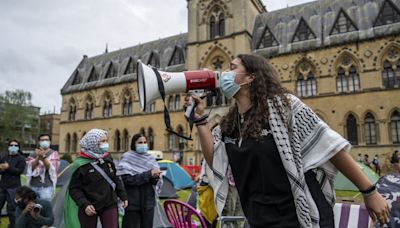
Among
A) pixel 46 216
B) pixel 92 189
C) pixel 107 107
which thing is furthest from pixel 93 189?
pixel 107 107

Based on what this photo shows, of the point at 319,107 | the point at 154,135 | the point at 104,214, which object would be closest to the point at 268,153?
the point at 104,214

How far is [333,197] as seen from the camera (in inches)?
74.4

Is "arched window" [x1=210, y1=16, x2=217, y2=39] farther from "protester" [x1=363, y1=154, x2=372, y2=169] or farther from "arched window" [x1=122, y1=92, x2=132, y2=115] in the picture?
"protester" [x1=363, y1=154, x2=372, y2=169]

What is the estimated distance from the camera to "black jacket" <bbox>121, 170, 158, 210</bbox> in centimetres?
487

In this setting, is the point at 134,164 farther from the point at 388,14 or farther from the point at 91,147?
the point at 388,14

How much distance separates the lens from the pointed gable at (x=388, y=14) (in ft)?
A: 70.8

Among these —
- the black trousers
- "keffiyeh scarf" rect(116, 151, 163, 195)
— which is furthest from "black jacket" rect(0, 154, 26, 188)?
the black trousers

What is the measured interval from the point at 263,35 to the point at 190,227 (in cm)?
2521

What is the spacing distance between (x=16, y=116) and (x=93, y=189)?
57155 mm

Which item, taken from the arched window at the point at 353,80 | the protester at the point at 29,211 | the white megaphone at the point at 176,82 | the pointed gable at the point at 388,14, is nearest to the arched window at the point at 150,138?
the arched window at the point at 353,80

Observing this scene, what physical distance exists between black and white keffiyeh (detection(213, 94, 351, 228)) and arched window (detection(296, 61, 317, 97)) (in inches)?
889

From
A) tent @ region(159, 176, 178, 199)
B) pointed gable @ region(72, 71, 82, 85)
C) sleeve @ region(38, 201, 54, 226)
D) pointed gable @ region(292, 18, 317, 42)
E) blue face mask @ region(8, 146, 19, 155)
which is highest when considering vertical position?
pointed gable @ region(292, 18, 317, 42)

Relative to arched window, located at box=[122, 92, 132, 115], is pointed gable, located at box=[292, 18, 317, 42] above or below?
above

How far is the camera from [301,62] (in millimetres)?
23688
